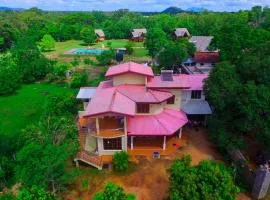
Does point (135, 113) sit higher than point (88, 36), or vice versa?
point (135, 113)

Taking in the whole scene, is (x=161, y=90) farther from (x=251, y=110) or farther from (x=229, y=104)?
(x=251, y=110)

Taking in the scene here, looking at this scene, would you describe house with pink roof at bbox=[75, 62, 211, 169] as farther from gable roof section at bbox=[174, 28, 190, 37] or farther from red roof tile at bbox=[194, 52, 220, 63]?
gable roof section at bbox=[174, 28, 190, 37]

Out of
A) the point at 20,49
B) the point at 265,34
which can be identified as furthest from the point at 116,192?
the point at 20,49

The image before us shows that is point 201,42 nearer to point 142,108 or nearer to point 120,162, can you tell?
point 142,108

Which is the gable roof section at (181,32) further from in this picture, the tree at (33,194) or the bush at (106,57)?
the tree at (33,194)

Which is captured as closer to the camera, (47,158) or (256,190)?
(47,158)

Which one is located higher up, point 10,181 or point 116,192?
point 116,192

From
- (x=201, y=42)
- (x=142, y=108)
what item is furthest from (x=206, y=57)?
(x=142, y=108)
